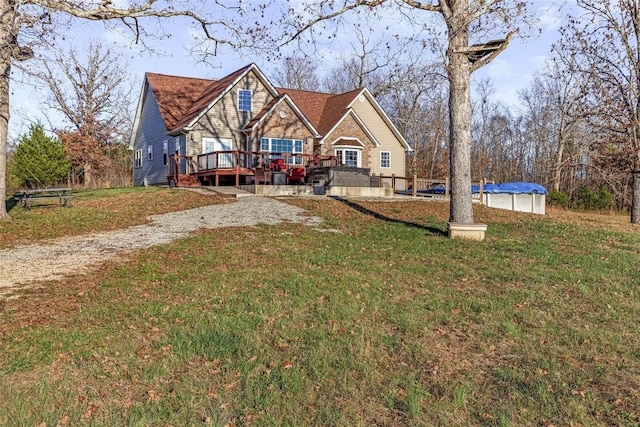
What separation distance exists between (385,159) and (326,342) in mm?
29131

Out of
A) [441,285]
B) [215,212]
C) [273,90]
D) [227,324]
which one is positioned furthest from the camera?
[273,90]

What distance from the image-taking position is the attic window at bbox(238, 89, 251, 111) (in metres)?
27.4

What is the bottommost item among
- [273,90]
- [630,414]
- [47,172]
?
[630,414]

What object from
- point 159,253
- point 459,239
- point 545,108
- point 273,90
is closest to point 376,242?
point 459,239

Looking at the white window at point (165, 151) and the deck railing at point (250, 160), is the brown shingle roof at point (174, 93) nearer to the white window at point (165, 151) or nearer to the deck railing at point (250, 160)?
the white window at point (165, 151)

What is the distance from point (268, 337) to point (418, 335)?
165 centimetres

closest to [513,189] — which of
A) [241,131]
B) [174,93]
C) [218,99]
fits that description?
[241,131]

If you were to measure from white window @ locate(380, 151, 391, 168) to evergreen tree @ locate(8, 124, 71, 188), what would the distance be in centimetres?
2183

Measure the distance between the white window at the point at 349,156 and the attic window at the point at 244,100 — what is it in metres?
6.37

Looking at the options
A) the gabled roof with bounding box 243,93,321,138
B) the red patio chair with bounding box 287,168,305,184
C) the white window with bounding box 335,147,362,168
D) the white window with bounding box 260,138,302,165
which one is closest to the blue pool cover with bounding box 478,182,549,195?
the white window with bounding box 335,147,362,168

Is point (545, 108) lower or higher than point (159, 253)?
higher

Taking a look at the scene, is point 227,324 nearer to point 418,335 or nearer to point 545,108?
point 418,335

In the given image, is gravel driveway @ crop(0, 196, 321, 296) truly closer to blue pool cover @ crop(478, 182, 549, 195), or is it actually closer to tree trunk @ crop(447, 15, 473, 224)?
tree trunk @ crop(447, 15, 473, 224)

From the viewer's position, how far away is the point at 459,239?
1109 centimetres
